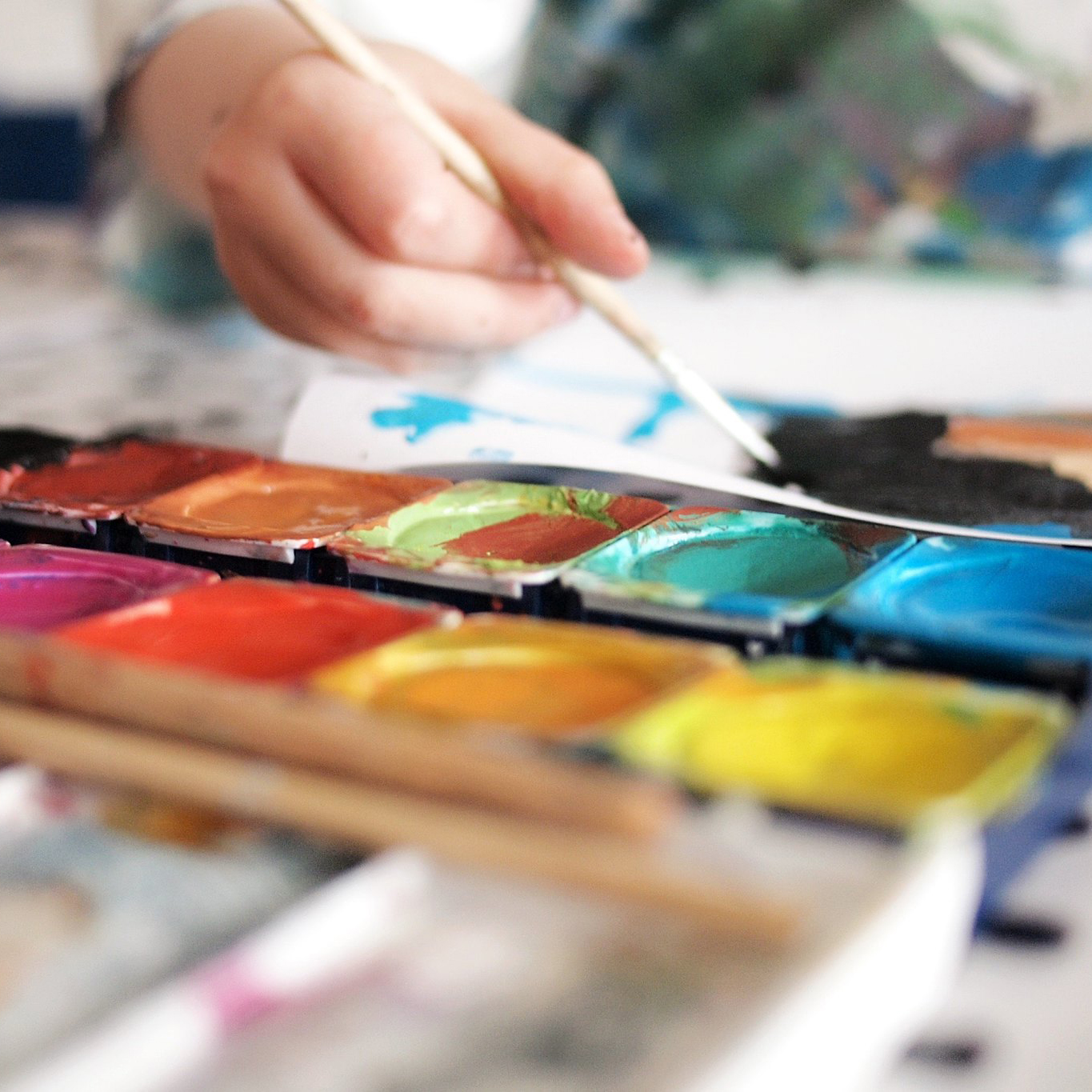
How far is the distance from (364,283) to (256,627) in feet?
1.14

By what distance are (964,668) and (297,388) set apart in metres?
0.60

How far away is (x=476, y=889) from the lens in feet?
1.15

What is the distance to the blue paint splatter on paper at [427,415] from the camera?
71cm

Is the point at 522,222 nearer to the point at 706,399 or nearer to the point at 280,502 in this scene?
the point at 706,399

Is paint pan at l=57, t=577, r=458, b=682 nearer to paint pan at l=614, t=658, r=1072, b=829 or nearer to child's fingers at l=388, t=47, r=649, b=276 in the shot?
paint pan at l=614, t=658, r=1072, b=829

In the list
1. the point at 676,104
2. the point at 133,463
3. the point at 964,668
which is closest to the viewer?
the point at 964,668

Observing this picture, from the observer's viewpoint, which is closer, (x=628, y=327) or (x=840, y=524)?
(x=840, y=524)

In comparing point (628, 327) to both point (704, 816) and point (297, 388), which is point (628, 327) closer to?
point (297, 388)

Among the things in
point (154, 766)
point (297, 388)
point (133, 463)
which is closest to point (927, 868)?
point (154, 766)

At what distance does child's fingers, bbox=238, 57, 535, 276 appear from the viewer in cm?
72

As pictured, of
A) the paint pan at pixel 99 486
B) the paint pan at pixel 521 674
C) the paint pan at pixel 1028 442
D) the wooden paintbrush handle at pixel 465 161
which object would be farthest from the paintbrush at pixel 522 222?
the paint pan at pixel 521 674

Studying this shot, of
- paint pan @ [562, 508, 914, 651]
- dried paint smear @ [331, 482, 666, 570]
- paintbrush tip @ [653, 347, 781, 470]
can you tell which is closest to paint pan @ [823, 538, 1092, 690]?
paint pan @ [562, 508, 914, 651]

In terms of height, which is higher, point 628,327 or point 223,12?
point 223,12

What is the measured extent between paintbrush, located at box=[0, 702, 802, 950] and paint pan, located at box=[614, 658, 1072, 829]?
0.04 meters
